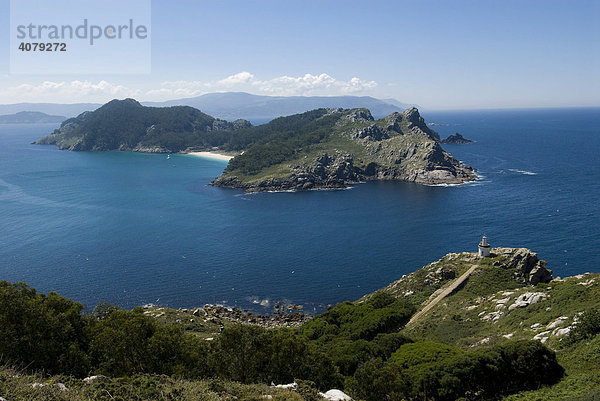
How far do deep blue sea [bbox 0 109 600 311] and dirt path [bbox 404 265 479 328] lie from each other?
2130cm

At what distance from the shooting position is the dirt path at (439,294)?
60122mm

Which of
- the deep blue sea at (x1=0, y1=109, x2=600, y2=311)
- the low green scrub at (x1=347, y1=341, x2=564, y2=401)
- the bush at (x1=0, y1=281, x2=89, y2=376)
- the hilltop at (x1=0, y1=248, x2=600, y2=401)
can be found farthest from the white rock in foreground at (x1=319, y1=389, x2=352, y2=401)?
the deep blue sea at (x1=0, y1=109, x2=600, y2=311)

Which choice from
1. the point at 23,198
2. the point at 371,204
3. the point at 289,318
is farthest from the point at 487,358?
the point at 23,198

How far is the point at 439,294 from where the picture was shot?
65062mm

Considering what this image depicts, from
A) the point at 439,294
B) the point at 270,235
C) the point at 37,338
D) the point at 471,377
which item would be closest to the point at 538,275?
the point at 439,294

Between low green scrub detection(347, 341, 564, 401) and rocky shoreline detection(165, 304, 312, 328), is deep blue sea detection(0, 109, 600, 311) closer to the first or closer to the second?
rocky shoreline detection(165, 304, 312, 328)

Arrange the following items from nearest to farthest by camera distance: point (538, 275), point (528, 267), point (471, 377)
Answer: point (471, 377), point (538, 275), point (528, 267)

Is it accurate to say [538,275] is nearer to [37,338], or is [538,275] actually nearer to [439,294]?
[439,294]

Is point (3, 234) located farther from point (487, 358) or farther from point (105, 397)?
point (487, 358)

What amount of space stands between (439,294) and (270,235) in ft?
211

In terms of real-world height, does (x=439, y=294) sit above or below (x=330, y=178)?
below

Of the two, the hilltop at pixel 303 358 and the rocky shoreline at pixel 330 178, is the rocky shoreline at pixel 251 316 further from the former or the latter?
the rocky shoreline at pixel 330 178

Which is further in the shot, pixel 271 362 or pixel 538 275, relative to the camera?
pixel 538 275

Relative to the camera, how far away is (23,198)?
160375 mm
